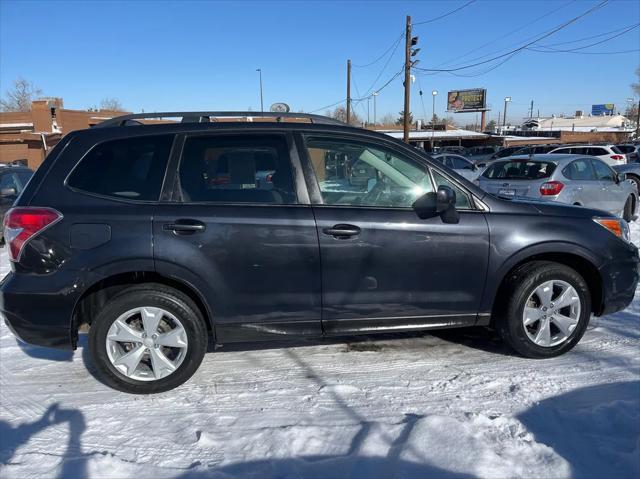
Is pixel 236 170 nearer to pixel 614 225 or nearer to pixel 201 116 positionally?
pixel 201 116

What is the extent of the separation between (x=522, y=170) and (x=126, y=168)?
24.4 ft

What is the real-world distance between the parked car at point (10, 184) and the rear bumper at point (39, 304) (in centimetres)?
637

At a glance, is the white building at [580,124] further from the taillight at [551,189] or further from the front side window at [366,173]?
the front side window at [366,173]

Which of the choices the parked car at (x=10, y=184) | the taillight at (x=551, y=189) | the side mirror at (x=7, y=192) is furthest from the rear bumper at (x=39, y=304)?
the taillight at (x=551, y=189)

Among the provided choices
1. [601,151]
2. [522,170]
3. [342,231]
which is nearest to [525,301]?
[342,231]

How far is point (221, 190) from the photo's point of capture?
3.43 meters

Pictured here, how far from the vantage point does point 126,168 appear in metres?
3.38

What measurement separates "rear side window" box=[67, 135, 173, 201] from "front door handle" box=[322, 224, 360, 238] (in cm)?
122

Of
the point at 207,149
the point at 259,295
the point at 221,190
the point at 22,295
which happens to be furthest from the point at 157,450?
the point at 207,149

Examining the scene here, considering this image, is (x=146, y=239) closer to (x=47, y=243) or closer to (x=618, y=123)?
(x=47, y=243)

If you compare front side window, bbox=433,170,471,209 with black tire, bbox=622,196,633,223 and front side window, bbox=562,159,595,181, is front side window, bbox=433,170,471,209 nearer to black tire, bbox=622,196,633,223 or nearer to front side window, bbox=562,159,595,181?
front side window, bbox=562,159,595,181

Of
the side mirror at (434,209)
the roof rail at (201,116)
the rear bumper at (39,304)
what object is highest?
the roof rail at (201,116)

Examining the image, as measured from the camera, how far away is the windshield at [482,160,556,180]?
336 inches

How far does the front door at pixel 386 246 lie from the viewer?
3.45 m
